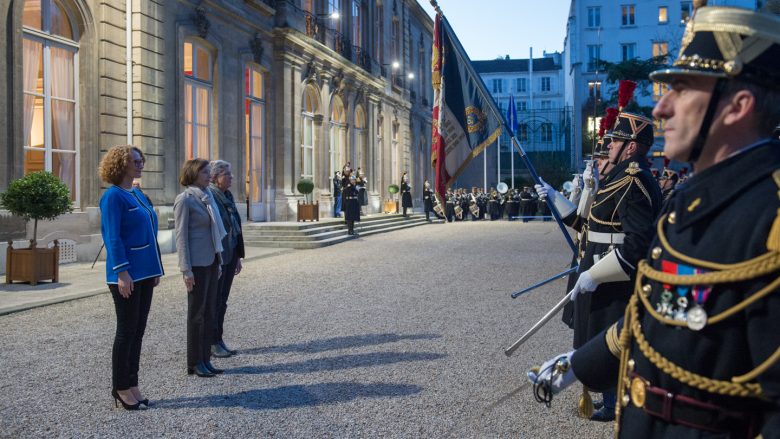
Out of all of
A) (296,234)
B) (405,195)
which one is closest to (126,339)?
(296,234)

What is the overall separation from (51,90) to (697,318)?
49.1 feet

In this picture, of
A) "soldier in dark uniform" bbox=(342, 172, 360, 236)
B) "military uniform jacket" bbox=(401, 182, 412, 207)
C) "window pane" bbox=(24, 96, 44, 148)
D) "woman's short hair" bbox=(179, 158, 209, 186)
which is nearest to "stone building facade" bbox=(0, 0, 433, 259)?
"window pane" bbox=(24, 96, 44, 148)

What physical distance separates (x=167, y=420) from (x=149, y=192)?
12892 millimetres

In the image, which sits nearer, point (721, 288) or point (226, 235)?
point (721, 288)

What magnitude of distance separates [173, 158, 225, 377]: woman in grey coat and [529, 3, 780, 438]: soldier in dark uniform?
466 cm

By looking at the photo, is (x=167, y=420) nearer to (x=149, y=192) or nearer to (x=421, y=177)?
(x=149, y=192)

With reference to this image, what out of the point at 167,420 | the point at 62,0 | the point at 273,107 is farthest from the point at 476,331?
the point at 273,107

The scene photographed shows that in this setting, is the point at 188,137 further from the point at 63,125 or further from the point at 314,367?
the point at 314,367

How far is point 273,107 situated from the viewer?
2458cm

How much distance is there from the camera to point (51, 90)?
46.9ft

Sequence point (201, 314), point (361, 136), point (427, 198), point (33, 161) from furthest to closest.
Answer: point (427, 198), point (361, 136), point (33, 161), point (201, 314)

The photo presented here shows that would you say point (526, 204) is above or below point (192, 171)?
above

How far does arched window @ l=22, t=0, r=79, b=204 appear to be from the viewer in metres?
13.8

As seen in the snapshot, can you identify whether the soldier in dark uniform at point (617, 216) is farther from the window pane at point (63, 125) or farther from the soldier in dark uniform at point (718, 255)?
the window pane at point (63, 125)
